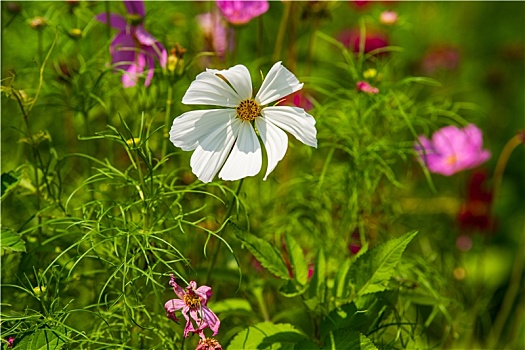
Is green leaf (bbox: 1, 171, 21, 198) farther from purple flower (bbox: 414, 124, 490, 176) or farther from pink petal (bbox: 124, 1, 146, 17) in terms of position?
purple flower (bbox: 414, 124, 490, 176)

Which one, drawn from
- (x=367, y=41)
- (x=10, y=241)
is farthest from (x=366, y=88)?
(x=367, y=41)

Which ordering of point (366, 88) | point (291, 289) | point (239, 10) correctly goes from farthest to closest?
point (239, 10), point (366, 88), point (291, 289)

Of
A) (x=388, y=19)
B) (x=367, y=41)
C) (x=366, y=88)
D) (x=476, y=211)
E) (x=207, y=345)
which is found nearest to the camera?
(x=207, y=345)

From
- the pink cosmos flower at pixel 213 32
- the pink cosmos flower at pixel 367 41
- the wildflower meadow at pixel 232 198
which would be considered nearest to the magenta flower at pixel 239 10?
the wildflower meadow at pixel 232 198

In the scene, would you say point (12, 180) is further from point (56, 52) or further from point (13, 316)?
point (56, 52)

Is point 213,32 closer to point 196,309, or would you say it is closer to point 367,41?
point 367,41

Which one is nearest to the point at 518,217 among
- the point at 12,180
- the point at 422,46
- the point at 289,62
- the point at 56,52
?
the point at 422,46

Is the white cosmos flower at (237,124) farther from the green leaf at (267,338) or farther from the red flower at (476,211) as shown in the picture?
the red flower at (476,211)
